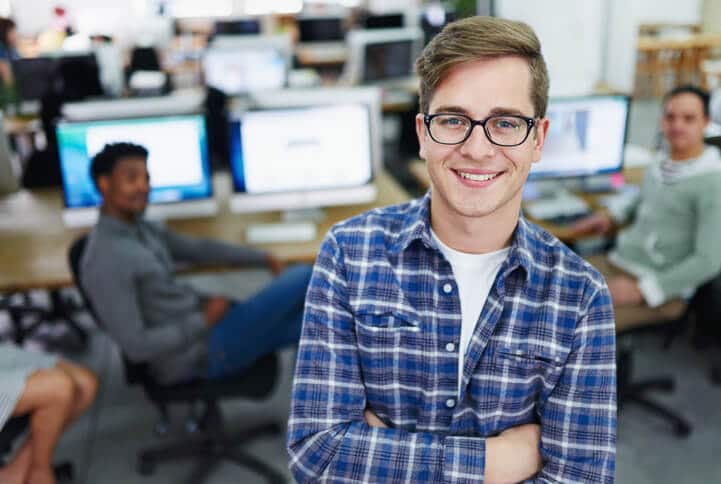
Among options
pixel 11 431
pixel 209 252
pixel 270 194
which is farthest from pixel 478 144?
pixel 270 194

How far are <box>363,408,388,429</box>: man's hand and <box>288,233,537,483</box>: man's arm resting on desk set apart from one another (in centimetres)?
2

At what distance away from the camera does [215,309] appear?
2.21m

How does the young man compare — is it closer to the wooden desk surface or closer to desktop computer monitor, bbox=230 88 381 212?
the wooden desk surface

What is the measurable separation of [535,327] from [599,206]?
1.87 meters

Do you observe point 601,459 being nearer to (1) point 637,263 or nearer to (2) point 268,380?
(2) point 268,380

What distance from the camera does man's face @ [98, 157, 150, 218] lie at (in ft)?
6.60

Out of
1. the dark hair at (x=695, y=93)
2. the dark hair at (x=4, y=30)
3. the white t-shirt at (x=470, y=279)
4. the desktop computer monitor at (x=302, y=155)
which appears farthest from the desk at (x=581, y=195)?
the dark hair at (x=4, y=30)

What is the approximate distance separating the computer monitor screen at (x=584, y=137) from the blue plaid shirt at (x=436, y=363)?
5.73ft

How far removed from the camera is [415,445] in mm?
1101

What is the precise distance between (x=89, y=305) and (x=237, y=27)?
5.42 meters

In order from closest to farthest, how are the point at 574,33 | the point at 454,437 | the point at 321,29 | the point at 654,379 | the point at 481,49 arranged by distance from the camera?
the point at 481,49
the point at 454,437
the point at 654,379
the point at 574,33
the point at 321,29

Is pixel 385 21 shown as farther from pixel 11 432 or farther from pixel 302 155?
pixel 11 432

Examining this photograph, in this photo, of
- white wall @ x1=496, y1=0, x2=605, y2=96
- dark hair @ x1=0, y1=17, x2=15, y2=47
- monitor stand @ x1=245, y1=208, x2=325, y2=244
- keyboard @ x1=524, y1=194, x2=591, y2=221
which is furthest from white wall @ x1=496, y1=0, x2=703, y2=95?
dark hair @ x1=0, y1=17, x2=15, y2=47

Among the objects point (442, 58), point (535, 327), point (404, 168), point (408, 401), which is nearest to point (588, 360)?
point (535, 327)
